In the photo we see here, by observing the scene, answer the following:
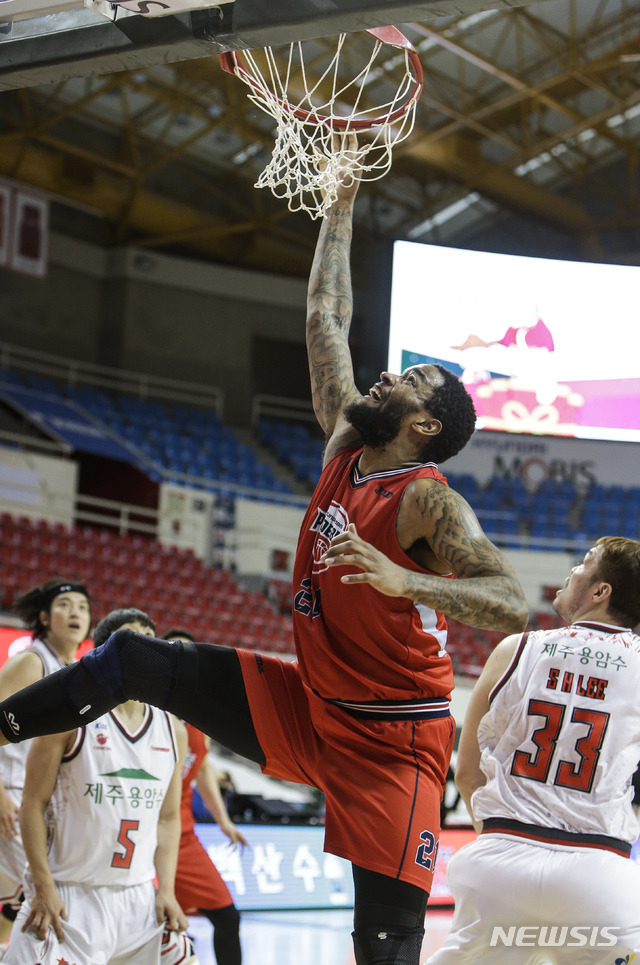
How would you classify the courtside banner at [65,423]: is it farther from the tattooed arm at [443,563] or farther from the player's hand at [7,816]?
the tattooed arm at [443,563]

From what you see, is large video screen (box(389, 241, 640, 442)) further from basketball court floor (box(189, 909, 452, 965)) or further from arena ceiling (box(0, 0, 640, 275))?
arena ceiling (box(0, 0, 640, 275))

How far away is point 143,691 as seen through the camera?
125 inches

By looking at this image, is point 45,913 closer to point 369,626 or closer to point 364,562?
point 369,626

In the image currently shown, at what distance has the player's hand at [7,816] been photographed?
4.63 metres

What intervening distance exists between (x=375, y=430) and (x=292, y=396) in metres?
21.7

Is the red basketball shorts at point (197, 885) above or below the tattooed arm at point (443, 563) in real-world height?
below

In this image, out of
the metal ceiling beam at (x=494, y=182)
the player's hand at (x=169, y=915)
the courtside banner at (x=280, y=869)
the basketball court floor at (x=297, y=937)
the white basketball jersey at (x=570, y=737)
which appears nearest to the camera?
the white basketball jersey at (x=570, y=737)

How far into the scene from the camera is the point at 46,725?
10.3 ft

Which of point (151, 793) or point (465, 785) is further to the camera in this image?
point (151, 793)

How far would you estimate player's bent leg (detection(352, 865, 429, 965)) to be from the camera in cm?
292

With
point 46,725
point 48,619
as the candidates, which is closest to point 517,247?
point 48,619

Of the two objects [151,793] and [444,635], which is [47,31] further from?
[151,793]

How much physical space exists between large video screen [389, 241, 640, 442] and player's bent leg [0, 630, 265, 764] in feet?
11.6

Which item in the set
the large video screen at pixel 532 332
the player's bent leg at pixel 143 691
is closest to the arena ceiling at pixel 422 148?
the large video screen at pixel 532 332
